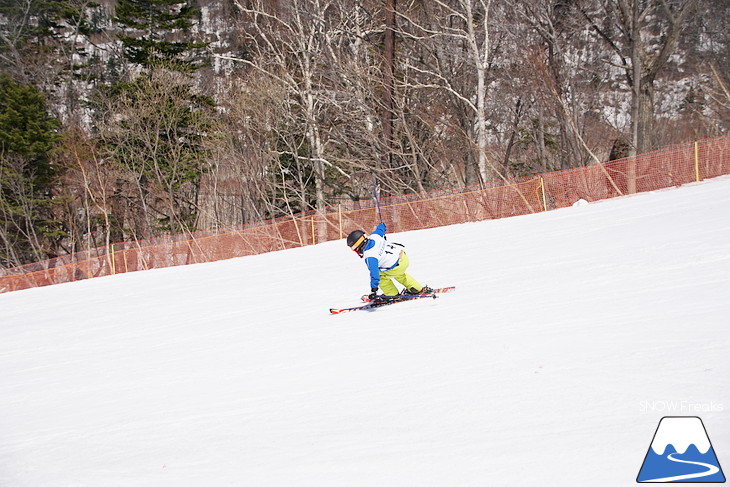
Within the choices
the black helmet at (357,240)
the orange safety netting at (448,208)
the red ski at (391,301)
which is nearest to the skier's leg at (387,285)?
the red ski at (391,301)

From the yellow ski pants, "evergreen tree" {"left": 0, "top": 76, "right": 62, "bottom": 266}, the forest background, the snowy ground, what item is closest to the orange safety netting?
the forest background

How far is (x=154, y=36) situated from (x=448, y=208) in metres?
28.1

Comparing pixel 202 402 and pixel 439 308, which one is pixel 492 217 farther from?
pixel 202 402

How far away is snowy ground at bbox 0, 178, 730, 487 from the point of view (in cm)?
444

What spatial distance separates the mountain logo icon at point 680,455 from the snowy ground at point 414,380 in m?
0.08

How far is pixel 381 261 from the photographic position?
9.48 m

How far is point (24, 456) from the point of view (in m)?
5.93

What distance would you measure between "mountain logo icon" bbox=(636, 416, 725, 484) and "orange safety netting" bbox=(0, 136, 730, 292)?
1645 centimetres

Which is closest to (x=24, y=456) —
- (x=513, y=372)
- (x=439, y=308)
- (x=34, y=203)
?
(x=513, y=372)

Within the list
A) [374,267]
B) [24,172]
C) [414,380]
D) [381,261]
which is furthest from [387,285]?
[24,172]

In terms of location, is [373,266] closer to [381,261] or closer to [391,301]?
[381,261]

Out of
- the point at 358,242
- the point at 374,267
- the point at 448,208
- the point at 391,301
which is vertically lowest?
the point at 391,301

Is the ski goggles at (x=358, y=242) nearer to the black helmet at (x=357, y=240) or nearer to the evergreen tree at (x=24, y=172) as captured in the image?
the black helmet at (x=357, y=240)

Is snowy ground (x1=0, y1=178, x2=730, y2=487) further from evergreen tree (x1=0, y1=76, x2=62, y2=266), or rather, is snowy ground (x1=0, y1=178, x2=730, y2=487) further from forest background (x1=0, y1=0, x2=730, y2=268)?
evergreen tree (x1=0, y1=76, x2=62, y2=266)
